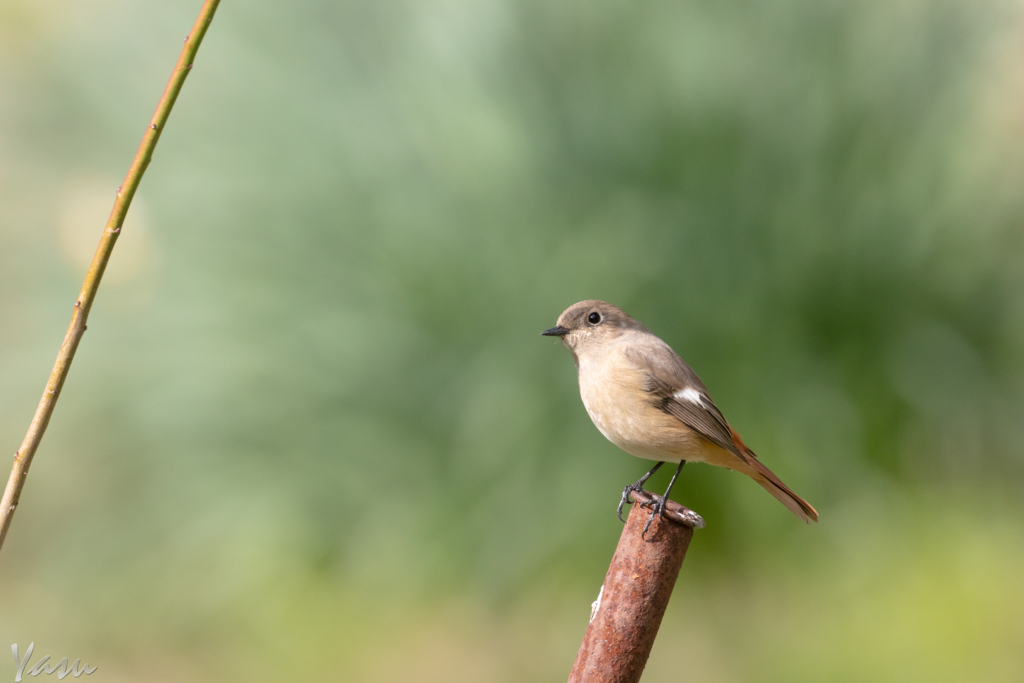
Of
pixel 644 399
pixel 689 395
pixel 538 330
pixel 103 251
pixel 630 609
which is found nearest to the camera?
pixel 103 251

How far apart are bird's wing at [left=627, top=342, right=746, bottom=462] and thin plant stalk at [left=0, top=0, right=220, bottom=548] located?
2.85 ft

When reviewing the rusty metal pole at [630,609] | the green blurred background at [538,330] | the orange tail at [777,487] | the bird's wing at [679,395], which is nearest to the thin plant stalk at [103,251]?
the rusty metal pole at [630,609]

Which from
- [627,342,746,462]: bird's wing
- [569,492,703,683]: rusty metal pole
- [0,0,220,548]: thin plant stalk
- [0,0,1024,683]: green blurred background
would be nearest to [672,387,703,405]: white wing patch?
[627,342,746,462]: bird's wing

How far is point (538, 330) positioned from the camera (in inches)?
104

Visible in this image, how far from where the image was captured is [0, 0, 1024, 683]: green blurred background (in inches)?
104

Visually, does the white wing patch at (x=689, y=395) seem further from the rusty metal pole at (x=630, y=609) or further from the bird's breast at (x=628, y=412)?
the rusty metal pole at (x=630, y=609)

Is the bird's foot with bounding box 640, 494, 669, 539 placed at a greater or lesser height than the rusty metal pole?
greater

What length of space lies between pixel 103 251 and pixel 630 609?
0.74 metres

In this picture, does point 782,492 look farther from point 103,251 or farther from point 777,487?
point 103,251

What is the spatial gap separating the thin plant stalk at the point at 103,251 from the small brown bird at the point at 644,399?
756 millimetres

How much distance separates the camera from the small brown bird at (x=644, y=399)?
122 centimetres

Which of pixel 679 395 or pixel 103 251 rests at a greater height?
pixel 679 395

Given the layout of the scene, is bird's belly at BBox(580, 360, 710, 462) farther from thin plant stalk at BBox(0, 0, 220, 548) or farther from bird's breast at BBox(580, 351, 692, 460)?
thin plant stalk at BBox(0, 0, 220, 548)

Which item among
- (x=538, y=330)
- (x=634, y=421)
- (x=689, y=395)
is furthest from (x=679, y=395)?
(x=538, y=330)
